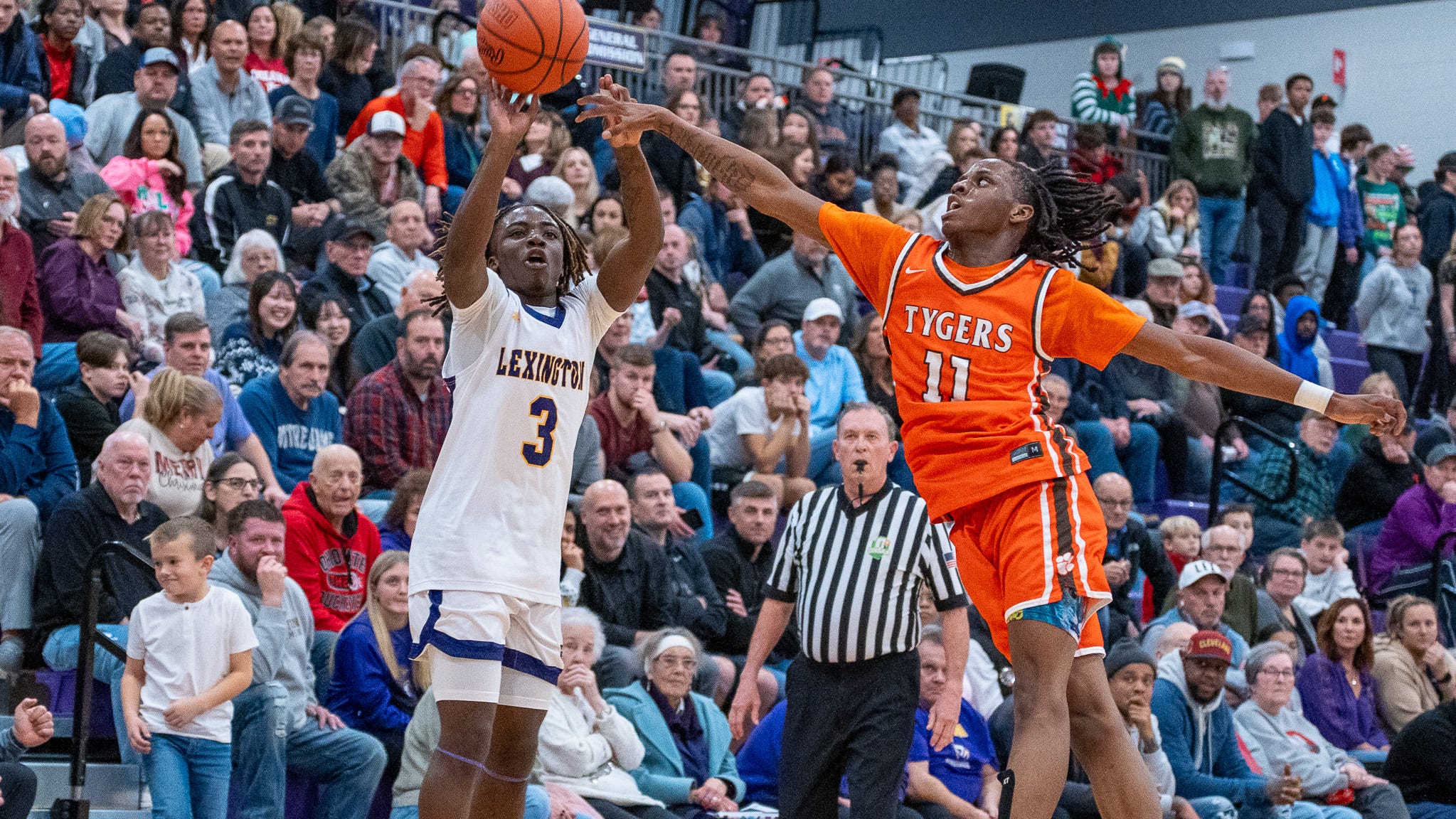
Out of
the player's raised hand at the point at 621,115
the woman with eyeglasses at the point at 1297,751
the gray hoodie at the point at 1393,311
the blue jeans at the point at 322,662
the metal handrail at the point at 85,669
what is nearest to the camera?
the player's raised hand at the point at 621,115

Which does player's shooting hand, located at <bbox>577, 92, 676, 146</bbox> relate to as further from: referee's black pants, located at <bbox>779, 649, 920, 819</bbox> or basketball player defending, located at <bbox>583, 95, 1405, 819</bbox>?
referee's black pants, located at <bbox>779, 649, 920, 819</bbox>

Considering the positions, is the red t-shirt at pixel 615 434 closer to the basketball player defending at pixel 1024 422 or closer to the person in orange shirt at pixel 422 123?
the person in orange shirt at pixel 422 123

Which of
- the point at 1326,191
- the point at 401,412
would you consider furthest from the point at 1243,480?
the point at 401,412

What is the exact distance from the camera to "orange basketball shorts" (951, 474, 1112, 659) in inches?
198

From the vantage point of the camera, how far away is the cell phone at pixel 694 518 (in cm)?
1016

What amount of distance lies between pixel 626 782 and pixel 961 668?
6.32ft

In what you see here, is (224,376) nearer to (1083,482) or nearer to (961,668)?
(961,668)

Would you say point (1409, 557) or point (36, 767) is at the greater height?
point (1409, 557)

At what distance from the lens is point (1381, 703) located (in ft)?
35.2

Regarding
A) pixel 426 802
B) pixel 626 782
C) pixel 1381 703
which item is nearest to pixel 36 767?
pixel 626 782

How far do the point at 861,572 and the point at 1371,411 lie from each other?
2.12 meters

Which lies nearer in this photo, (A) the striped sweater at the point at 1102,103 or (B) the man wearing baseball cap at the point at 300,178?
(B) the man wearing baseball cap at the point at 300,178

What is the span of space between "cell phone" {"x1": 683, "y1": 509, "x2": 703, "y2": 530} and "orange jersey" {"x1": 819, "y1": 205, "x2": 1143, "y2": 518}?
16.2ft

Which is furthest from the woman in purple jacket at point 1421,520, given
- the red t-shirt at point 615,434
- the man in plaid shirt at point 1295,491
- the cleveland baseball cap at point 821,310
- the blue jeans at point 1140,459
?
the red t-shirt at point 615,434
